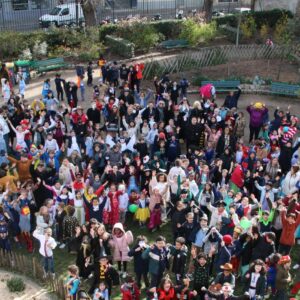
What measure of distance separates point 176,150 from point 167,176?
1.48m

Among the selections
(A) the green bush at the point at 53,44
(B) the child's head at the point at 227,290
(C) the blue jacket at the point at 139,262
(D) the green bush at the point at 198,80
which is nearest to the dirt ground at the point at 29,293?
(C) the blue jacket at the point at 139,262

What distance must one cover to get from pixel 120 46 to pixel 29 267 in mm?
16681

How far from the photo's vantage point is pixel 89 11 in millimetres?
26781

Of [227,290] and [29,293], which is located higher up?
[227,290]

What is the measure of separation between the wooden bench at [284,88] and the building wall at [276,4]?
1263cm

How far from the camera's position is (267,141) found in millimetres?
14438

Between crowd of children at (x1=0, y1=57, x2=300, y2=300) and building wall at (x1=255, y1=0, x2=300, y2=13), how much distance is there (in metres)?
17.9

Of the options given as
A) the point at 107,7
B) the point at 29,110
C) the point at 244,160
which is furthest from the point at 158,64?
the point at 107,7

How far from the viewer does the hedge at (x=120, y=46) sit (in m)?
24.7

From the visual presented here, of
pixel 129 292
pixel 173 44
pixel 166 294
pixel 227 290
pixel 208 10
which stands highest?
pixel 208 10

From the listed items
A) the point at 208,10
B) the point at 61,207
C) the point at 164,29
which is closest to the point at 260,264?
the point at 61,207

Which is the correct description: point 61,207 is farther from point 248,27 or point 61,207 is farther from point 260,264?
point 248,27

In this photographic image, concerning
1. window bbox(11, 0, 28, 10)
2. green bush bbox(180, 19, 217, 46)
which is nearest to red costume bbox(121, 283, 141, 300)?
green bush bbox(180, 19, 217, 46)

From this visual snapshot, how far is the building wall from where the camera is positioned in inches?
1248
